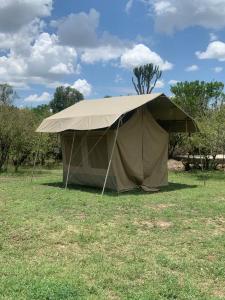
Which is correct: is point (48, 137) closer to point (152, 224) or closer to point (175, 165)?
point (175, 165)

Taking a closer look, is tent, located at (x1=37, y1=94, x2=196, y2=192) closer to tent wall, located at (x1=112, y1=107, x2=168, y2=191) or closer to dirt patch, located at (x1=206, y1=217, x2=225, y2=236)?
tent wall, located at (x1=112, y1=107, x2=168, y2=191)

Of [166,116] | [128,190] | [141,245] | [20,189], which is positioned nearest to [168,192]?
[128,190]

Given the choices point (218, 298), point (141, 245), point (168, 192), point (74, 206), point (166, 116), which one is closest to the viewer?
point (218, 298)

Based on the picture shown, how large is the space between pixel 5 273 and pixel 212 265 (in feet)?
8.44

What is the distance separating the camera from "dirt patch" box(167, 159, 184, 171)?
2270cm

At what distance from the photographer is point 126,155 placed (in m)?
13.4

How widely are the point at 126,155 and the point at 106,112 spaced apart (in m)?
1.46

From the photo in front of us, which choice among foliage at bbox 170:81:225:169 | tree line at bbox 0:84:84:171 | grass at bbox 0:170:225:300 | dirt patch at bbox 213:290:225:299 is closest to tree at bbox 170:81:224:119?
foliage at bbox 170:81:225:169

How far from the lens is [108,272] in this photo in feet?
18.0

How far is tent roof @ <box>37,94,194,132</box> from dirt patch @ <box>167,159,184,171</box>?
7553 millimetres

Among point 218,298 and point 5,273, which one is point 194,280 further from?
point 5,273

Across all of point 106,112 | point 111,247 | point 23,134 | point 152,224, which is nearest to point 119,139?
point 106,112

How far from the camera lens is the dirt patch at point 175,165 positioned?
894 inches

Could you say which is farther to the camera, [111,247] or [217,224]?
[217,224]
